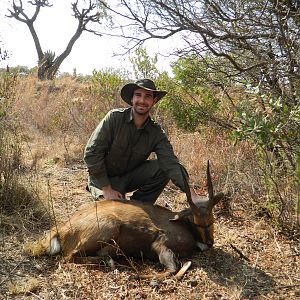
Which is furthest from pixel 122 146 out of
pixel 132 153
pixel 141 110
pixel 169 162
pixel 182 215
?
pixel 182 215

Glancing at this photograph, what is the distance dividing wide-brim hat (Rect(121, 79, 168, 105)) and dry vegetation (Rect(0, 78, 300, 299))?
4.64 ft

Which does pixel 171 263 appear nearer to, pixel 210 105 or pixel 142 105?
pixel 142 105

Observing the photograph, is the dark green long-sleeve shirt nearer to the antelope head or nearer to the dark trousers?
the dark trousers

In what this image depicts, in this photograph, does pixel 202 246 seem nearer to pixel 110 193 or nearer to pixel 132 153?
pixel 110 193

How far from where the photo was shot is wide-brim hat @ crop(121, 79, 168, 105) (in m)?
5.07

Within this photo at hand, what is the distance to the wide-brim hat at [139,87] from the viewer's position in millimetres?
5070

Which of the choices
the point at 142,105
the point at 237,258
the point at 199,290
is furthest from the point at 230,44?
the point at 199,290

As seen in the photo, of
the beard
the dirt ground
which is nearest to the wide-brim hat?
the beard

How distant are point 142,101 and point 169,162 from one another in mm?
776

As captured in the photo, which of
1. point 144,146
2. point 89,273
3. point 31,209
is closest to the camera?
point 89,273

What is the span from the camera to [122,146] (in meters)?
5.20

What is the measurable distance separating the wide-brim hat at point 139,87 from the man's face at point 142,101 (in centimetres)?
6

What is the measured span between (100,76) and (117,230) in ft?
20.4

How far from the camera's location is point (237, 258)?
4.30 m
